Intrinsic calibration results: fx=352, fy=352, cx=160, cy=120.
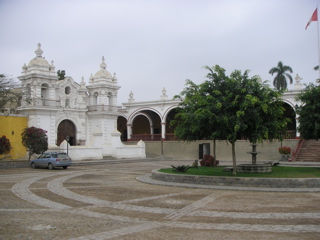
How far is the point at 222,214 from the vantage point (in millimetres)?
8586

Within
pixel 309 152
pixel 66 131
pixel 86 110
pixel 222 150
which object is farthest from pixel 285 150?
pixel 66 131

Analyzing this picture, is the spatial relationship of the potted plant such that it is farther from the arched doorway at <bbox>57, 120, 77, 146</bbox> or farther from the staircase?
the arched doorway at <bbox>57, 120, 77, 146</bbox>

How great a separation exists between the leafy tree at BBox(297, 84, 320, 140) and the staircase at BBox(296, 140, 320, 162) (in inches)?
431

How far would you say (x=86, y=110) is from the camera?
37.0m

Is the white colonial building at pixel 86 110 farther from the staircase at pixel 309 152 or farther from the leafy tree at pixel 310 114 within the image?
the leafy tree at pixel 310 114

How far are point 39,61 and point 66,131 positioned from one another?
7.30m

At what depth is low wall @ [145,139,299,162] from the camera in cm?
3100

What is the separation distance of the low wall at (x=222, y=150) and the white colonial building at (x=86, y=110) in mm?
1212

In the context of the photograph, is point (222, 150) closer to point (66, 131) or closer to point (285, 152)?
point (285, 152)

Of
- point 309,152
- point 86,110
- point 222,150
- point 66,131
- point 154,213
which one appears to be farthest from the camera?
point 86,110

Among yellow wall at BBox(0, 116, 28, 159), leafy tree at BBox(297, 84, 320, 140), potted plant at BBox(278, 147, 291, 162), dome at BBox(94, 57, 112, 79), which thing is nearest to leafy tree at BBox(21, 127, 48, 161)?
yellow wall at BBox(0, 116, 28, 159)

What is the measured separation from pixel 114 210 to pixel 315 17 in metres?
24.1

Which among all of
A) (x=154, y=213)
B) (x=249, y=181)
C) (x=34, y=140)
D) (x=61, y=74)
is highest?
(x=61, y=74)

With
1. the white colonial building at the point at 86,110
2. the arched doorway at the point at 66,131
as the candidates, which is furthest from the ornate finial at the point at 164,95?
the arched doorway at the point at 66,131
